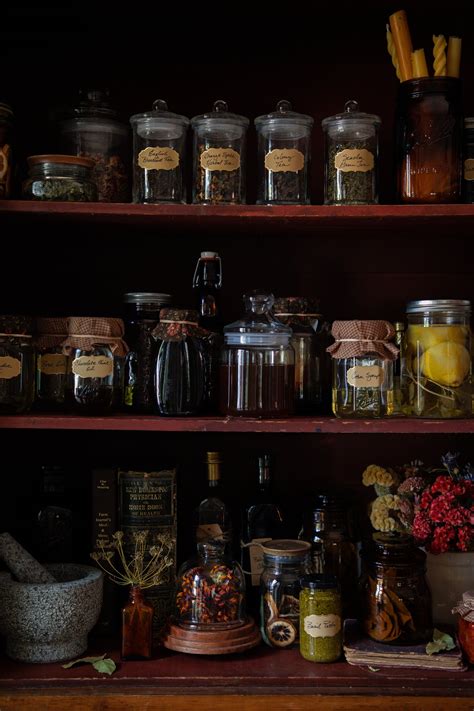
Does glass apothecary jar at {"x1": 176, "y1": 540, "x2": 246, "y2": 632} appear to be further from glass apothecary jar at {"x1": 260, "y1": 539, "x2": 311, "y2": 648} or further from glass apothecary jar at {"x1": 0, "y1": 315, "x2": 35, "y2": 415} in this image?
glass apothecary jar at {"x1": 0, "y1": 315, "x2": 35, "y2": 415}

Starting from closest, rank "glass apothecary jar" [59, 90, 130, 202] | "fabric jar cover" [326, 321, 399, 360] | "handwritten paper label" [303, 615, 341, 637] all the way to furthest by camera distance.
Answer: "handwritten paper label" [303, 615, 341, 637]
"fabric jar cover" [326, 321, 399, 360]
"glass apothecary jar" [59, 90, 130, 202]

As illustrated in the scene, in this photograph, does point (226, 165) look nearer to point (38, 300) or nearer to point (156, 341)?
point (156, 341)

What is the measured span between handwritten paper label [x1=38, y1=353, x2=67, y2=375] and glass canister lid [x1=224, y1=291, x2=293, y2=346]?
348 mm

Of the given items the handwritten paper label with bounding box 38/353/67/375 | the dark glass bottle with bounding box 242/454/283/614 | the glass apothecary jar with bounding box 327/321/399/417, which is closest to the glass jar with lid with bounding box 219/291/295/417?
the glass apothecary jar with bounding box 327/321/399/417

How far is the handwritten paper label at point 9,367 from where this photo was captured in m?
1.72

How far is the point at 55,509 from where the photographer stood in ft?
6.04

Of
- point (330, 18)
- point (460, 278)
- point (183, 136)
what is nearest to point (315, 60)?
point (330, 18)

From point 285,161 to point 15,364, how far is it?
70 cm

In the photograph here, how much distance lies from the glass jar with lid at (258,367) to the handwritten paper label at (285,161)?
267 millimetres

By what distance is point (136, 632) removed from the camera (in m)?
1.65

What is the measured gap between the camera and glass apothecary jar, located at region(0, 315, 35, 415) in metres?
1.72

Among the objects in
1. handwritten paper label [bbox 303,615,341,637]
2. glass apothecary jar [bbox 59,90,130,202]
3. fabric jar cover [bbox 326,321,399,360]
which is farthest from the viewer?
glass apothecary jar [bbox 59,90,130,202]

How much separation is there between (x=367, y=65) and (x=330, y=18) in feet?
0.46

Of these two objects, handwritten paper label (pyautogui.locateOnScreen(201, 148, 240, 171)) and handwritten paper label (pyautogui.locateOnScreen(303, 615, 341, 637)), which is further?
handwritten paper label (pyautogui.locateOnScreen(201, 148, 240, 171))
